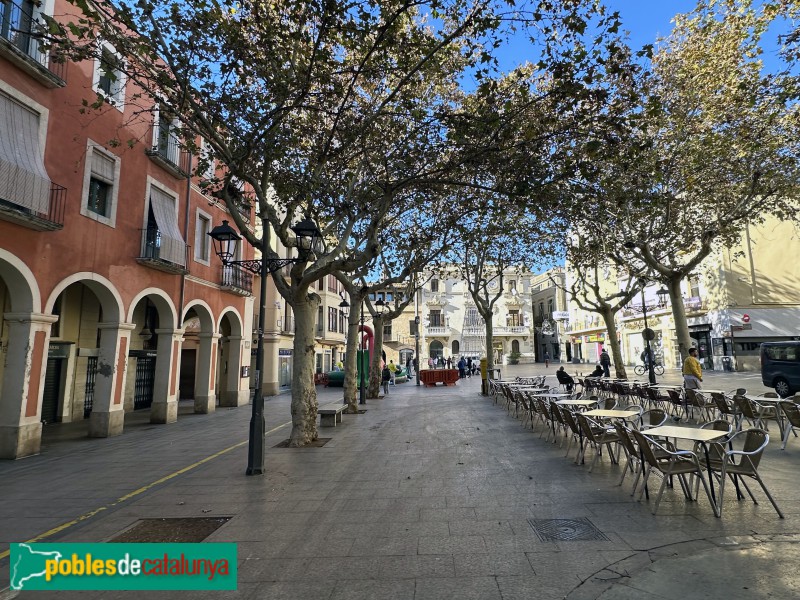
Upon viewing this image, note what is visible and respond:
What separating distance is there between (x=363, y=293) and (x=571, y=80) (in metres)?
10.3

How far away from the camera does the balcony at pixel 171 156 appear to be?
13391 millimetres

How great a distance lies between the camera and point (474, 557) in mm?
3982

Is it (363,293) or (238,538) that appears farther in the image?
(363,293)

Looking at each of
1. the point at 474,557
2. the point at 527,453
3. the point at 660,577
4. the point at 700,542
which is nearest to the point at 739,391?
the point at 527,453

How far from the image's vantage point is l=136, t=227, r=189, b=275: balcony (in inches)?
504

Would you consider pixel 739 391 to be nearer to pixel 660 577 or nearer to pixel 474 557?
pixel 660 577

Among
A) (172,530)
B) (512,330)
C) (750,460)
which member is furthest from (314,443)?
(512,330)

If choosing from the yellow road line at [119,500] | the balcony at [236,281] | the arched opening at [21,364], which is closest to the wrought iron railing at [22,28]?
the arched opening at [21,364]

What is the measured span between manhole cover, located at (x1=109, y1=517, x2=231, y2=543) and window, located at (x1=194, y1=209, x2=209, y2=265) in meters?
12.5

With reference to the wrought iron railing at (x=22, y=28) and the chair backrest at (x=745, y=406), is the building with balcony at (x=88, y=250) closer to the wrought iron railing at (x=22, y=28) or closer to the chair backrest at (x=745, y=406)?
the wrought iron railing at (x=22, y=28)

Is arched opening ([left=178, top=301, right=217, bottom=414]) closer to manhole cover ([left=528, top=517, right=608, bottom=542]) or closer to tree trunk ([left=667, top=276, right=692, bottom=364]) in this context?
manhole cover ([left=528, top=517, right=608, bottom=542])

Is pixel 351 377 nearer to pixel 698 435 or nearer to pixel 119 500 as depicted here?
pixel 119 500

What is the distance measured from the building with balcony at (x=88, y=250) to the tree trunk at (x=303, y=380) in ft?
16.3

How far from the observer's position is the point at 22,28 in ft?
30.6
